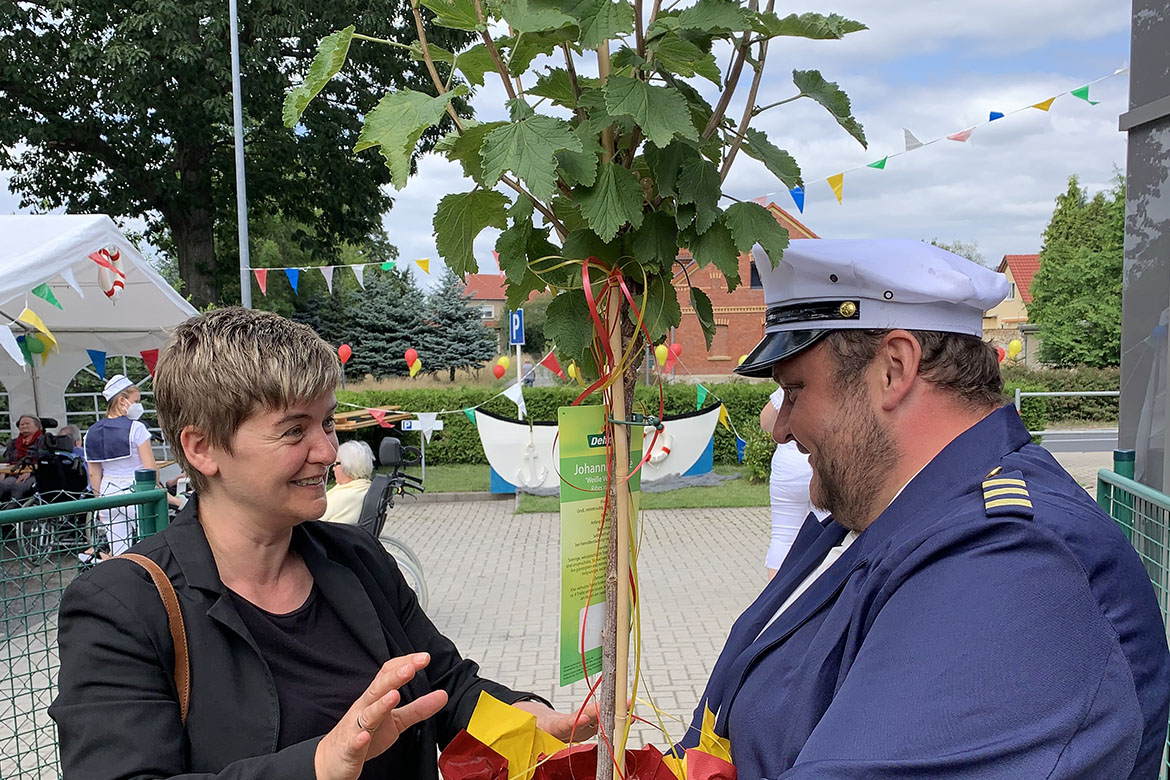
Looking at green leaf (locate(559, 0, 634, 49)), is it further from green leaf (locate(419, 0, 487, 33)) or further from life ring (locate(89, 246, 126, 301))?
life ring (locate(89, 246, 126, 301))

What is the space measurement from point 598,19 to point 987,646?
36.9 inches

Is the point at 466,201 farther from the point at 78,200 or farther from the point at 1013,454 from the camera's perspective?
the point at 78,200

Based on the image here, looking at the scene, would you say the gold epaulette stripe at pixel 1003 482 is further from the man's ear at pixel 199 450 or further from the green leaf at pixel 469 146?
the man's ear at pixel 199 450

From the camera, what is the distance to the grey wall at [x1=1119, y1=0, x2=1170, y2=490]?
2.83 metres

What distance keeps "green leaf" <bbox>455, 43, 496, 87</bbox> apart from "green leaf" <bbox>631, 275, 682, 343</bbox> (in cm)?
42

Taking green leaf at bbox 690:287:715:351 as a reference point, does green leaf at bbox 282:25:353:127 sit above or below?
above

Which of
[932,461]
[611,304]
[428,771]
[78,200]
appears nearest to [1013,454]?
[932,461]

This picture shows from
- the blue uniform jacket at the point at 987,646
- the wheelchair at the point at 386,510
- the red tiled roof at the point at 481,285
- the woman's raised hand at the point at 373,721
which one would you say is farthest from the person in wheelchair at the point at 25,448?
the blue uniform jacket at the point at 987,646

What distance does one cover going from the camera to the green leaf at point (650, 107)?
3.78 feet

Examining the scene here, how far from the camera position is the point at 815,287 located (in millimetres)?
1408

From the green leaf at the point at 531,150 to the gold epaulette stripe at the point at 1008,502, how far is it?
0.70 m

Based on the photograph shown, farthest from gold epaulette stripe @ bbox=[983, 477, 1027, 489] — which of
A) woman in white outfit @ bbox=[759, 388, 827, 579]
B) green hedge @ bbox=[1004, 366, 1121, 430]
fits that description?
green hedge @ bbox=[1004, 366, 1121, 430]

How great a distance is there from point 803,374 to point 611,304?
1.14 feet

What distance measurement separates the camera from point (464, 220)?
4.30 feet
